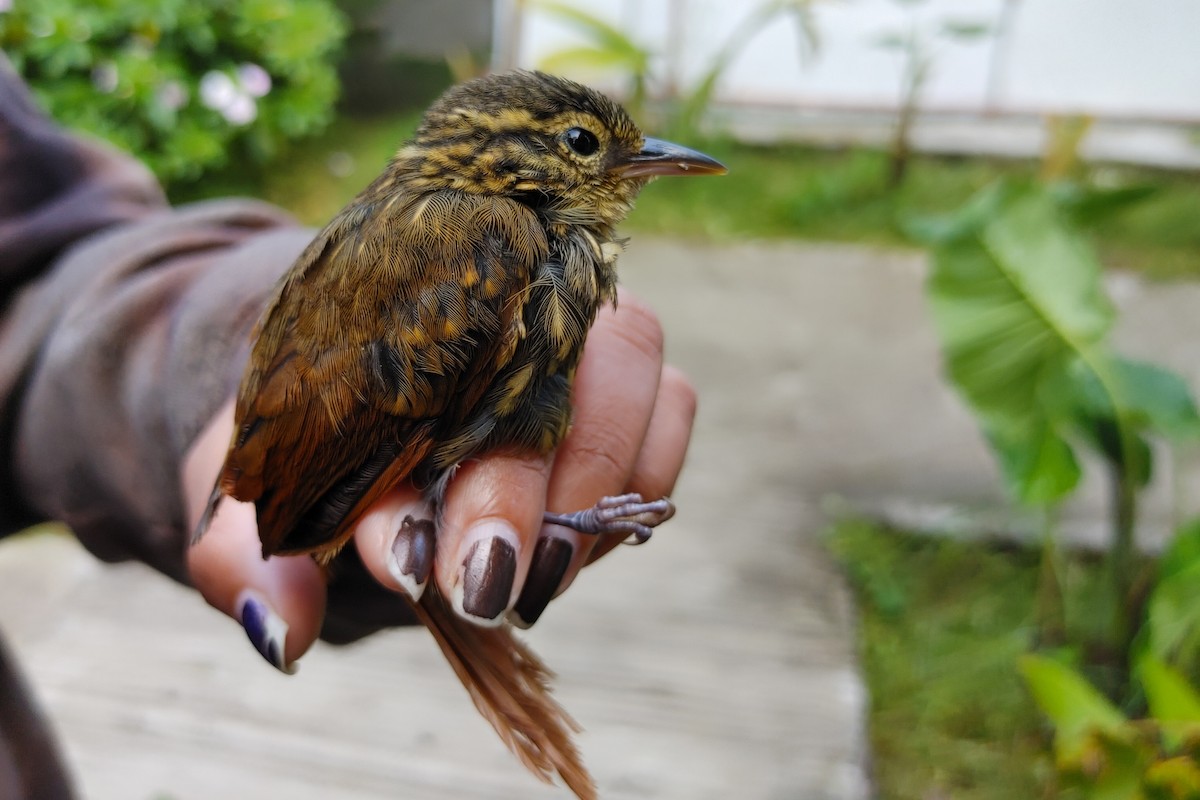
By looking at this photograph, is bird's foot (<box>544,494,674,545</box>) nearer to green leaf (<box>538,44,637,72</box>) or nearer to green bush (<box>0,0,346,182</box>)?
green leaf (<box>538,44,637,72</box>)

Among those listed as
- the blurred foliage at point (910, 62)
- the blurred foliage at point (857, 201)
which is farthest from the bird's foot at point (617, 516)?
the blurred foliage at point (910, 62)

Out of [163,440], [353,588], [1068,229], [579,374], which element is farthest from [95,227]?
[1068,229]

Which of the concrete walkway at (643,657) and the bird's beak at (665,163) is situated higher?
the bird's beak at (665,163)

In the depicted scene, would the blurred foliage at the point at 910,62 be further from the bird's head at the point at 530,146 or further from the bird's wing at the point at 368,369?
the bird's wing at the point at 368,369

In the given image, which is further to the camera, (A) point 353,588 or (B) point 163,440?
(B) point 163,440

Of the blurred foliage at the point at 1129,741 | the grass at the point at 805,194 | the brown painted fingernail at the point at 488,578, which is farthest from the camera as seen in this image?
the grass at the point at 805,194

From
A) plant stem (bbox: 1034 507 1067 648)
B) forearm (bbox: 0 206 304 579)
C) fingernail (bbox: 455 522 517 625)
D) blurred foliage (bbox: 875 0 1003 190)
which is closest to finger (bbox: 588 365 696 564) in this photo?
fingernail (bbox: 455 522 517 625)

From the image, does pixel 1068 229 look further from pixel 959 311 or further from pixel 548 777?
pixel 548 777
